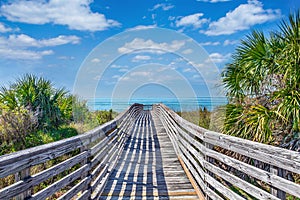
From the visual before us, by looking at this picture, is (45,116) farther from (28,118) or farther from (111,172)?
(111,172)

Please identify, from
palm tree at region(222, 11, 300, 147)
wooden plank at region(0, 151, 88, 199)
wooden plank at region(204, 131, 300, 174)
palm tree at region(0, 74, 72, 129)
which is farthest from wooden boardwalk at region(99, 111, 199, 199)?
palm tree at region(0, 74, 72, 129)

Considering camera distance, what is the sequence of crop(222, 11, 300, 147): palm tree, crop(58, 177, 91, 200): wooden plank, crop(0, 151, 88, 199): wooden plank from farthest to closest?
crop(222, 11, 300, 147): palm tree, crop(58, 177, 91, 200): wooden plank, crop(0, 151, 88, 199): wooden plank

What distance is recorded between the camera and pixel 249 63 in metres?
6.21

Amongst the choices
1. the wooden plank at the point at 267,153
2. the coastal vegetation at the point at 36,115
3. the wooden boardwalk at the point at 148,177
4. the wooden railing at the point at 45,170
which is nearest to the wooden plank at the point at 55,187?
the wooden railing at the point at 45,170

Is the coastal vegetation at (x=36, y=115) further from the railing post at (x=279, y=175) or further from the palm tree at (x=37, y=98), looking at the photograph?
the railing post at (x=279, y=175)

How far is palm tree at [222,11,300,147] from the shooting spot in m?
5.07

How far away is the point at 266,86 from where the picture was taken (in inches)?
229

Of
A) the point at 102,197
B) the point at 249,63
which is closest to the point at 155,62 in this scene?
the point at 249,63

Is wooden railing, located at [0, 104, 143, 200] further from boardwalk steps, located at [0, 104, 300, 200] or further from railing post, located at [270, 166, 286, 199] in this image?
railing post, located at [270, 166, 286, 199]

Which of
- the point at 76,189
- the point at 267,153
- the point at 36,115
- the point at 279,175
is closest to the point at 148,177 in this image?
the point at 76,189

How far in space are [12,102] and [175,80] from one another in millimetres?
19775

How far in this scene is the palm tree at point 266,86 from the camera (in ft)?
16.6

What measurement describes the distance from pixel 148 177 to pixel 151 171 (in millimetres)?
481

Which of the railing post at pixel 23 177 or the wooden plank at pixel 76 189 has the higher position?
the railing post at pixel 23 177
